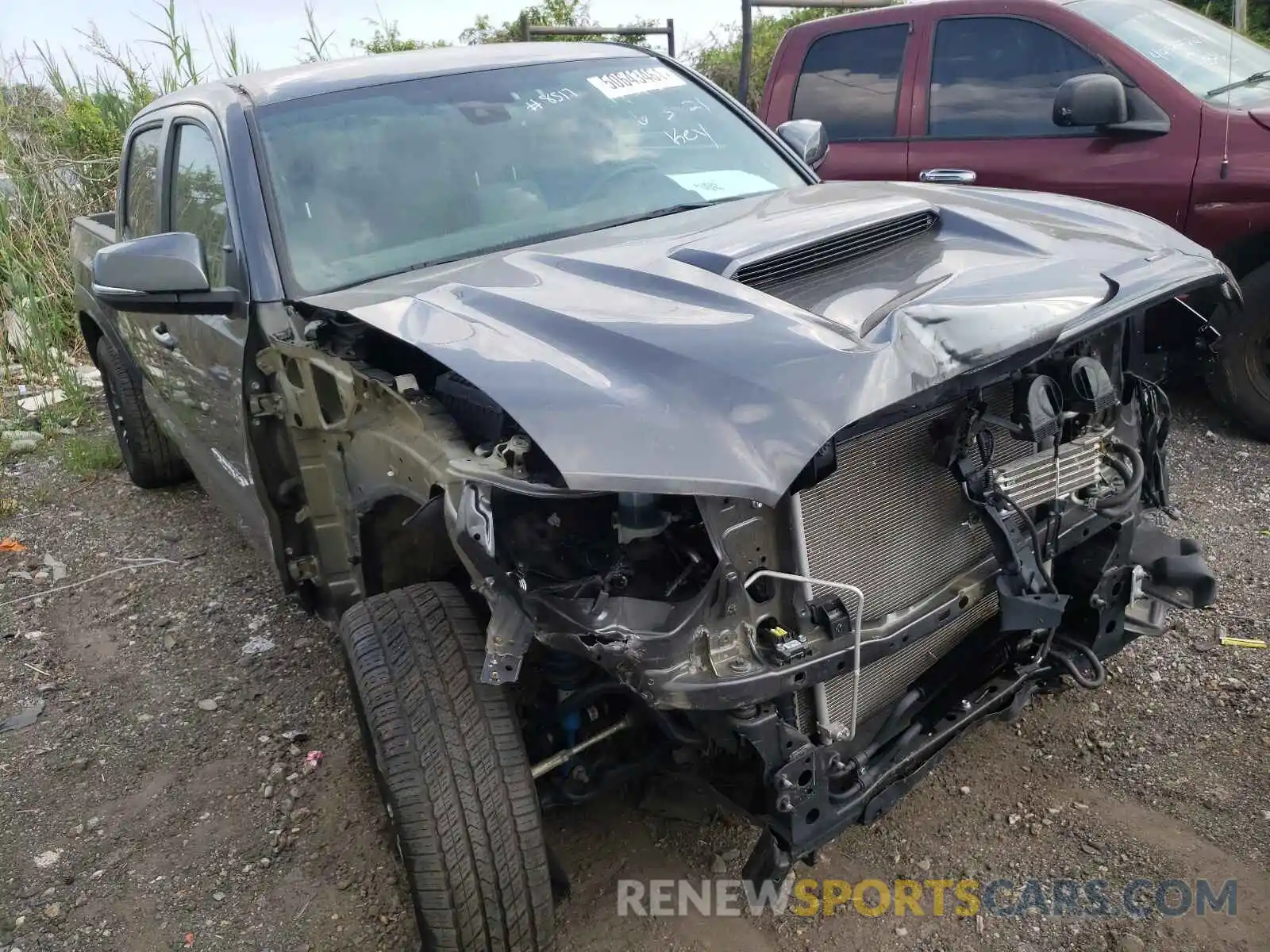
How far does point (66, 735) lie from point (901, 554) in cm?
274

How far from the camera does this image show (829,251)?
2.25 m

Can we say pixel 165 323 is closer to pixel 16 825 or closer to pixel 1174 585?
pixel 16 825

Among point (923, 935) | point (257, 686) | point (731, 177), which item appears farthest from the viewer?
point (257, 686)

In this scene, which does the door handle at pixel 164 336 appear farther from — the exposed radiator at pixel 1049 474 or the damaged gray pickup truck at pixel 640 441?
the exposed radiator at pixel 1049 474

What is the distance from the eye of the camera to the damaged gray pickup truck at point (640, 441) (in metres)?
1.75

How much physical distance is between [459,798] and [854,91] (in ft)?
14.2

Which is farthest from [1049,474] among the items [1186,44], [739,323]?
[1186,44]

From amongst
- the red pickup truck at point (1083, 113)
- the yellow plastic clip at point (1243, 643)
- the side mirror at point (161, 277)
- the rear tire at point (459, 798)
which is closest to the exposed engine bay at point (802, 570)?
the rear tire at point (459, 798)

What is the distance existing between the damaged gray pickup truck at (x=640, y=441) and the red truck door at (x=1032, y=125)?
5.54ft

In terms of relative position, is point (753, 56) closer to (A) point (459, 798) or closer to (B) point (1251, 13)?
(B) point (1251, 13)

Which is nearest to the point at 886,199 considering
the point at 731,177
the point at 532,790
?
the point at 731,177

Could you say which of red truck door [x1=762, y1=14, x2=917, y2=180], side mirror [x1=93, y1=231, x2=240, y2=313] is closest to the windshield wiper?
red truck door [x1=762, y1=14, x2=917, y2=180]

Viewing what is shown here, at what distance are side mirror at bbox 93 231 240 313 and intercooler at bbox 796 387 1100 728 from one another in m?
1.64

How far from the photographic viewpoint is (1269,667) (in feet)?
9.36
